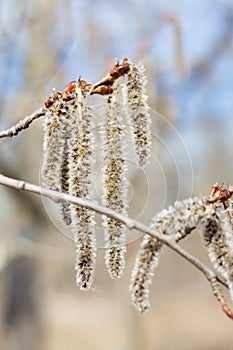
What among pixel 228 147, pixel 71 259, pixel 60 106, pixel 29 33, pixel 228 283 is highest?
pixel 228 147

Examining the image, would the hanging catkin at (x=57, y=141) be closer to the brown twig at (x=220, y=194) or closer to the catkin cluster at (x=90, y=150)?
the catkin cluster at (x=90, y=150)

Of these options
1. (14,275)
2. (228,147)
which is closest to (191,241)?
(14,275)

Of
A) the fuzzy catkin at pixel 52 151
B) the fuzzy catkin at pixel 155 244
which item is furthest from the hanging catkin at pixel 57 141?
the fuzzy catkin at pixel 155 244

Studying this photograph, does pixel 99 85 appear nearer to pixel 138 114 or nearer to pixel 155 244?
pixel 138 114

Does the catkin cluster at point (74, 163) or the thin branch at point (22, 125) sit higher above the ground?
the thin branch at point (22, 125)

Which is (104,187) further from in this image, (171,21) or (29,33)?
(29,33)
